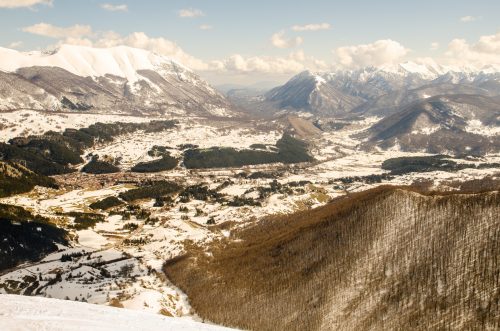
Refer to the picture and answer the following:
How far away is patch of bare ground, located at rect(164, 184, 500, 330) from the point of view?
363 ft

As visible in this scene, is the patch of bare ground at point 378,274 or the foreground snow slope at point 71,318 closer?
the foreground snow slope at point 71,318

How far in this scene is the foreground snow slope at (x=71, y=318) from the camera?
213 ft

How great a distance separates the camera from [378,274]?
130 m

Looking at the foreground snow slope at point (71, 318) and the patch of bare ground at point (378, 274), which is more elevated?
the foreground snow slope at point (71, 318)

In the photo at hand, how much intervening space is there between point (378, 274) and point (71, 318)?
91.0 meters

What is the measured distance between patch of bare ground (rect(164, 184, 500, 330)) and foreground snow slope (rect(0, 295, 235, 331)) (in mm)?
59327

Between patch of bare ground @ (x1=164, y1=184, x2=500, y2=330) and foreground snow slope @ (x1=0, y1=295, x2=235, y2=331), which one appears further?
patch of bare ground @ (x1=164, y1=184, x2=500, y2=330)

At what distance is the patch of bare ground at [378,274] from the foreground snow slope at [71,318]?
59.3m

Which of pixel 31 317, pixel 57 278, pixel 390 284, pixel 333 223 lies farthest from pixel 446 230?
pixel 57 278

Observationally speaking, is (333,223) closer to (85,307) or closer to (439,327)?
(439,327)

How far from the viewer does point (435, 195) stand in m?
142

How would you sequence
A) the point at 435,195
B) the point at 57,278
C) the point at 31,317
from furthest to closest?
1. the point at 57,278
2. the point at 435,195
3. the point at 31,317

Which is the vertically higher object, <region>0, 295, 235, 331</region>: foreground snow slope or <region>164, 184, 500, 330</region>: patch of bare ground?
<region>0, 295, 235, 331</region>: foreground snow slope

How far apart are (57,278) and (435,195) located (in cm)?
14964
